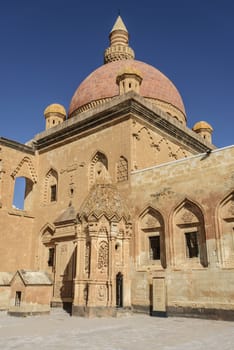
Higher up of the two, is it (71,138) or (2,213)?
(71,138)

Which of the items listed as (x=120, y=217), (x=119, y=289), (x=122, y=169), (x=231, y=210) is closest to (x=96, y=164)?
(x=122, y=169)

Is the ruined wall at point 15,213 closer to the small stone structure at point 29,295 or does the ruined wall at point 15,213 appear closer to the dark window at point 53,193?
the dark window at point 53,193

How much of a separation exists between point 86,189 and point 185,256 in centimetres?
568

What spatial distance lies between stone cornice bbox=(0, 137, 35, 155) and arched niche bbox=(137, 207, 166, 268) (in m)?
8.09

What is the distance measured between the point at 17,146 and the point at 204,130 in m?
11.0

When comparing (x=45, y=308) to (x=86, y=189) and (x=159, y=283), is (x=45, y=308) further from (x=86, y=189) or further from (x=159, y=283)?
(x=86, y=189)

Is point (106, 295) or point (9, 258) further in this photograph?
point (9, 258)

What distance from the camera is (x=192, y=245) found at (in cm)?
1215

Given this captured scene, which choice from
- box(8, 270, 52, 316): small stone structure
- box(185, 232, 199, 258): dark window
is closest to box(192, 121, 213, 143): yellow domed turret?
box(185, 232, 199, 258): dark window

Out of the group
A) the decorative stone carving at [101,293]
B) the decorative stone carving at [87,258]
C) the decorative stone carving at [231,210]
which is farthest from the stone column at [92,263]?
the decorative stone carving at [231,210]

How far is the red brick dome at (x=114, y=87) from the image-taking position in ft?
63.3

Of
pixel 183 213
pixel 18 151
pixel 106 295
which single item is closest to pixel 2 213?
pixel 18 151

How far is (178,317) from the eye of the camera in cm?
1124

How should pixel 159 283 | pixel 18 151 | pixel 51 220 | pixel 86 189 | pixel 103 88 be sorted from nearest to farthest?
pixel 159 283 < pixel 86 189 < pixel 51 220 < pixel 18 151 < pixel 103 88
